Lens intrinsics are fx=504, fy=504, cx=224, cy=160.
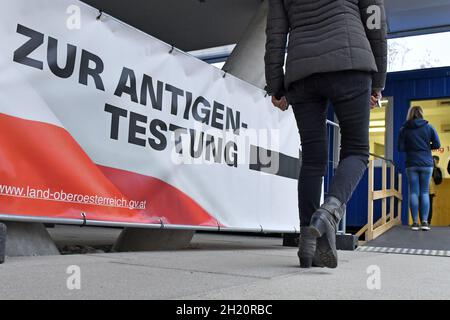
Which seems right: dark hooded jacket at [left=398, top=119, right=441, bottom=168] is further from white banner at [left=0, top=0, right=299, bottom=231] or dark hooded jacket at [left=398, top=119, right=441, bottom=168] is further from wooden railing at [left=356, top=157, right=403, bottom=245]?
white banner at [left=0, top=0, right=299, bottom=231]

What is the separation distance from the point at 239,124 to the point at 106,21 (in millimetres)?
1404

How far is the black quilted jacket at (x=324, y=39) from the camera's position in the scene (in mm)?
2492

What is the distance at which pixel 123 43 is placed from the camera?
3109 millimetres

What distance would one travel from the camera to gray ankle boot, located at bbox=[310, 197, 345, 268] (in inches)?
93.0

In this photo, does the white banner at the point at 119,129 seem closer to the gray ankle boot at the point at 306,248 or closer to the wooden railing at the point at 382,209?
the gray ankle boot at the point at 306,248

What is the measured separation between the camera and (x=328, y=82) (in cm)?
255

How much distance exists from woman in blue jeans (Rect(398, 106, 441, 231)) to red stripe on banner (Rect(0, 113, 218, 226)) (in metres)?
4.77

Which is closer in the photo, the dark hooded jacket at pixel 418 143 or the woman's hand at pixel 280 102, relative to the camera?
the woman's hand at pixel 280 102

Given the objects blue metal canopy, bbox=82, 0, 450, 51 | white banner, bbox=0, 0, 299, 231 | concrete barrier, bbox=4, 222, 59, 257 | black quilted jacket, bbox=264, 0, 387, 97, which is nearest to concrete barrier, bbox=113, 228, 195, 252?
white banner, bbox=0, 0, 299, 231

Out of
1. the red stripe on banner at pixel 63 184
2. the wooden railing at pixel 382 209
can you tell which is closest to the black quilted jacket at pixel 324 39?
the red stripe on banner at pixel 63 184

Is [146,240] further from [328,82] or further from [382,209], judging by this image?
[382,209]

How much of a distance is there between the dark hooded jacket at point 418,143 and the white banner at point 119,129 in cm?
354

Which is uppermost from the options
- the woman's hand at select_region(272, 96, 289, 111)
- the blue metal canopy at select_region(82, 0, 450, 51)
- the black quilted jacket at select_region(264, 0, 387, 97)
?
the blue metal canopy at select_region(82, 0, 450, 51)
